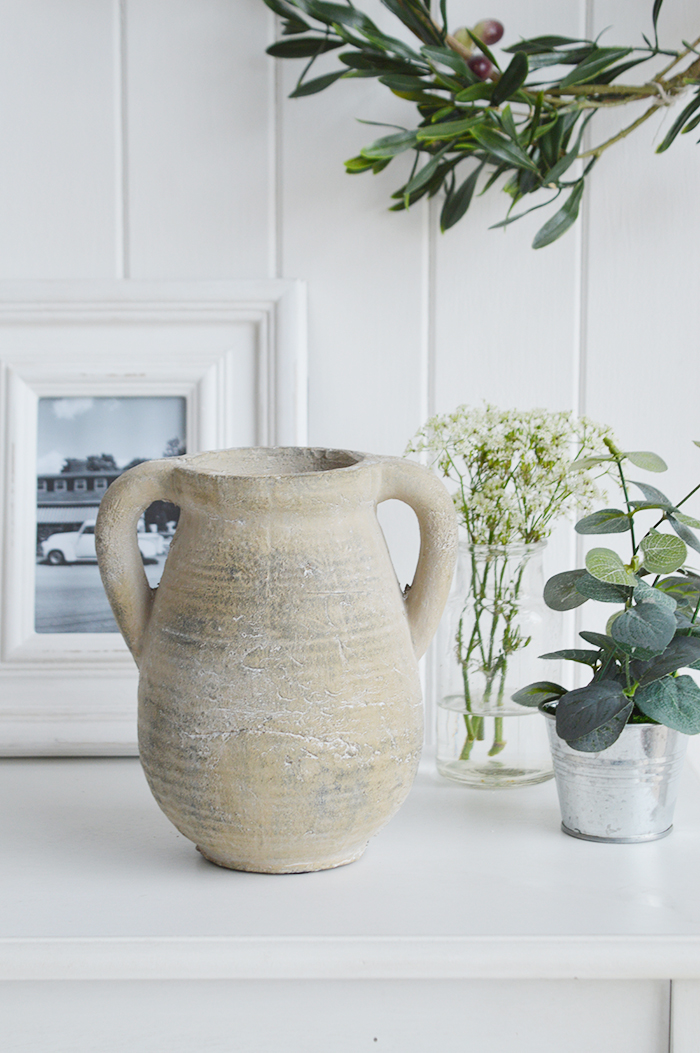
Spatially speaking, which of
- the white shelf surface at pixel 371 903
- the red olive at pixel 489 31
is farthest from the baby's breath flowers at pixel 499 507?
the red olive at pixel 489 31

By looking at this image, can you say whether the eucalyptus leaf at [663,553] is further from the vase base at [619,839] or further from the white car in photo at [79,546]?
the white car in photo at [79,546]

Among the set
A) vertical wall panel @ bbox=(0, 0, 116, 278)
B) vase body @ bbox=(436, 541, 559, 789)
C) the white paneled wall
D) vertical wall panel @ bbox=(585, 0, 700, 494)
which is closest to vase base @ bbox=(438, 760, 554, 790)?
vase body @ bbox=(436, 541, 559, 789)

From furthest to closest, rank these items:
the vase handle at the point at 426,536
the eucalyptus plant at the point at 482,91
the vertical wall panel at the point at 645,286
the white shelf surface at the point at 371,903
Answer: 1. the vertical wall panel at the point at 645,286
2. the eucalyptus plant at the point at 482,91
3. the vase handle at the point at 426,536
4. the white shelf surface at the point at 371,903

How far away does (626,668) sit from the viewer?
2.01 ft

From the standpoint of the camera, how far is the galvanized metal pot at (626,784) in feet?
2.02

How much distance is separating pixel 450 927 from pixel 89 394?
1.84 feet

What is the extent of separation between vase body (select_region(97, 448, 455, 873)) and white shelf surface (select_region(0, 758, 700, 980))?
1.5 inches

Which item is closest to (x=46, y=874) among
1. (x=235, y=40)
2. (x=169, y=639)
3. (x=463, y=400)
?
(x=169, y=639)

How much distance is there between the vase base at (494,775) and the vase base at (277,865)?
0.61 feet

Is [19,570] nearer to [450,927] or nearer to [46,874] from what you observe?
[46,874]

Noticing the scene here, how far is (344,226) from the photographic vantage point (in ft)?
2.71

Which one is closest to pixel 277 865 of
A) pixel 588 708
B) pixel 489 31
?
pixel 588 708

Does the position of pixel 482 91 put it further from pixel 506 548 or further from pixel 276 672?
pixel 276 672

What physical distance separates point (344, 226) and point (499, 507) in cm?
32
